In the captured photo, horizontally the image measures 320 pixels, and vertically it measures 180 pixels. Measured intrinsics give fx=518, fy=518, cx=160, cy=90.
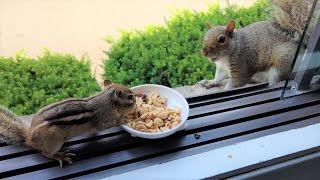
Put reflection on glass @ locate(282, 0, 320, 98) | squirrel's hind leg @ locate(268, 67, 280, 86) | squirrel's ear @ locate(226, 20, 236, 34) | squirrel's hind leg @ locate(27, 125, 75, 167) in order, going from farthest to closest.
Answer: squirrel's ear @ locate(226, 20, 236, 34)
squirrel's hind leg @ locate(268, 67, 280, 86)
reflection on glass @ locate(282, 0, 320, 98)
squirrel's hind leg @ locate(27, 125, 75, 167)

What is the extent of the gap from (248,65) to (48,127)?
657 millimetres

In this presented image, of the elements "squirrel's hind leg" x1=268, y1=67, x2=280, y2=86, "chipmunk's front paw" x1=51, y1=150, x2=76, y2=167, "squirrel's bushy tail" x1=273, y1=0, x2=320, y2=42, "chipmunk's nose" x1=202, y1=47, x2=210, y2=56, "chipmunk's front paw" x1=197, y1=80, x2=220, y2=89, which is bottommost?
"chipmunk's front paw" x1=51, y1=150, x2=76, y2=167

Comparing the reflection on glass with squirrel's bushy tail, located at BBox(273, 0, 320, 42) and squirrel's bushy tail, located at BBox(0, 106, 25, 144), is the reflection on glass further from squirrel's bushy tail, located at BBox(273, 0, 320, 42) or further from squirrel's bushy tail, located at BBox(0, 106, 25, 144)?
squirrel's bushy tail, located at BBox(0, 106, 25, 144)

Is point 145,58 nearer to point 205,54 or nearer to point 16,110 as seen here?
point 205,54

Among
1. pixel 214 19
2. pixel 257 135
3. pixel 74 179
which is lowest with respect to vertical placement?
pixel 74 179

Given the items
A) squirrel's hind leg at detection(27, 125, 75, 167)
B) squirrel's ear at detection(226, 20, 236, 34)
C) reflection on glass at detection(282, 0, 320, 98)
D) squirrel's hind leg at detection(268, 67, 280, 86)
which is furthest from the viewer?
squirrel's ear at detection(226, 20, 236, 34)

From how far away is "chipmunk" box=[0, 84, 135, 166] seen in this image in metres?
0.86

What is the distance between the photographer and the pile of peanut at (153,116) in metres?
0.95

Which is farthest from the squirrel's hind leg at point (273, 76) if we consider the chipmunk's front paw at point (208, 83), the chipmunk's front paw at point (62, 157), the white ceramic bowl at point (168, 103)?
the chipmunk's front paw at point (62, 157)

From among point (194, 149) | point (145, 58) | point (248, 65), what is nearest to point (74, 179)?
point (194, 149)

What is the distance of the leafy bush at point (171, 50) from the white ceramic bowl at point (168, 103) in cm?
16

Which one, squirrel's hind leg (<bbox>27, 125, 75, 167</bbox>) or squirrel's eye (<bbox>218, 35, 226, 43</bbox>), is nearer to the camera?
squirrel's hind leg (<bbox>27, 125, 75, 167</bbox>)

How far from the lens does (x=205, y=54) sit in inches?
51.0

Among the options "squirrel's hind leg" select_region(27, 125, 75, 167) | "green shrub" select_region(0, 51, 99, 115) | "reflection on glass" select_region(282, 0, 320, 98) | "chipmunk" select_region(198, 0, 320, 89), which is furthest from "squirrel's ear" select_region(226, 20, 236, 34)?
"squirrel's hind leg" select_region(27, 125, 75, 167)
